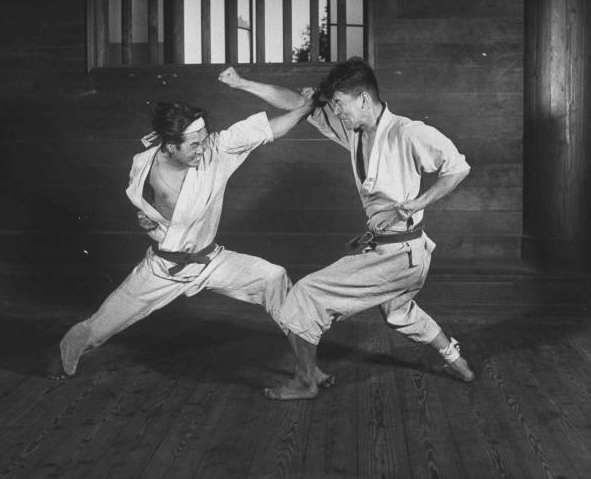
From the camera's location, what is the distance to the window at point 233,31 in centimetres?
583

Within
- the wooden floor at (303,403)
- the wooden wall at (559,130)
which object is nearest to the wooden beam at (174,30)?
the wooden floor at (303,403)

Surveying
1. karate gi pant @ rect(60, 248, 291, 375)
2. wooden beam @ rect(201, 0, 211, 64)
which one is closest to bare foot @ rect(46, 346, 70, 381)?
karate gi pant @ rect(60, 248, 291, 375)

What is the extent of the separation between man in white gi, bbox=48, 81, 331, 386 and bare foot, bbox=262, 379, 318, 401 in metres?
0.19

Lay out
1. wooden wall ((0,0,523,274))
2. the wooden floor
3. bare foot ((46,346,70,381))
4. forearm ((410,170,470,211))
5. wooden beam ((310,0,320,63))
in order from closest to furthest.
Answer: the wooden floor → forearm ((410,170,470,211)) → bare foot ((46,346,70,381)) → wooden beam ((310,0,320,63)) → wooden wall ((0,0,523,274))

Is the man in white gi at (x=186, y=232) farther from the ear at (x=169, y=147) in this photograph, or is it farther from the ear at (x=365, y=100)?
the ear at (x=365, y=100)

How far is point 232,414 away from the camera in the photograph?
143 inches

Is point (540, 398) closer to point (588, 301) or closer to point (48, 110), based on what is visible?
point (588, 301)

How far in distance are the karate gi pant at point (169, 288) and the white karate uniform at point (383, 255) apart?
9.4 inches

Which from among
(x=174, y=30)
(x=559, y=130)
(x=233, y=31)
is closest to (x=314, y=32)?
(x=233, y=31)

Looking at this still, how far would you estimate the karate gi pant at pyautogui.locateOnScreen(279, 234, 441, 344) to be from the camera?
3822 millimetres

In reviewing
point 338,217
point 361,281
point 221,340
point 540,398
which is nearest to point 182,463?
point 361,281

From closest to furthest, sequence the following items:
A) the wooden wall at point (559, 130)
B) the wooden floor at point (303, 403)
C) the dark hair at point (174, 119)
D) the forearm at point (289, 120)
→ the wooden floor at point (303, 403) → the dark hair at point (174, 119) → the forearm at point (289, 120) → the wooden wall at point (559, 130)

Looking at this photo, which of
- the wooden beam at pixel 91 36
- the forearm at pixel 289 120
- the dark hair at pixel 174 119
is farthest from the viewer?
the wooden beam at pixel 91 36

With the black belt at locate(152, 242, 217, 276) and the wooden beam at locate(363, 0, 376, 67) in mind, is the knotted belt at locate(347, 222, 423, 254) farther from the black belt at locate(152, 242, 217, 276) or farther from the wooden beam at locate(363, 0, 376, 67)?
the wooden beam at locate(363, 0, 376, 67)
